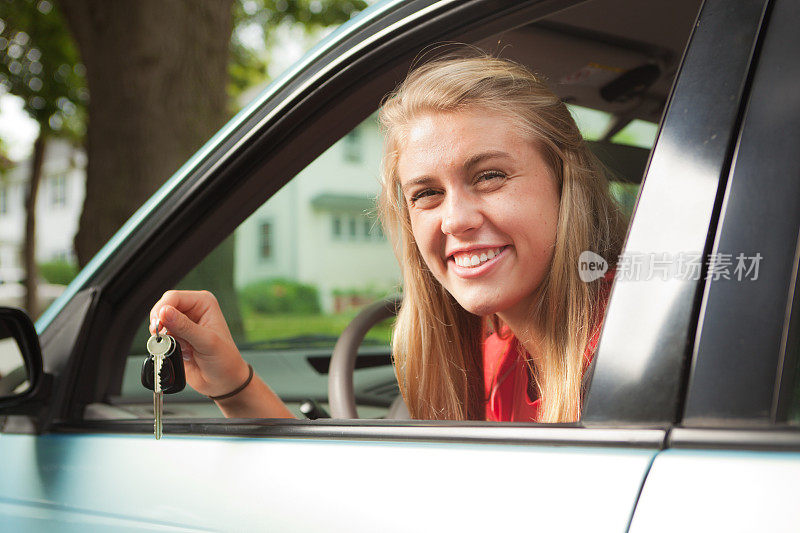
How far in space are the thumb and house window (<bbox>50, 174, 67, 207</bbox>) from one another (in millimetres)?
42894

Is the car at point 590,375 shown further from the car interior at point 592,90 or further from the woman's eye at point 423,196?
the woman's eye at point 423,196

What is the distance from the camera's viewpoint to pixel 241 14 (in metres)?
14.1

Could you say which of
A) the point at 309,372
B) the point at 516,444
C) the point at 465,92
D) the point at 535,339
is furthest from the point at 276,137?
the point at 309,372

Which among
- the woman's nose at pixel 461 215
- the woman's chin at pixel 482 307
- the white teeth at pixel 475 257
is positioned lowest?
the woman's chin at pixel 482 307

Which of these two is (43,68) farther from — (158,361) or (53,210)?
(53,210)

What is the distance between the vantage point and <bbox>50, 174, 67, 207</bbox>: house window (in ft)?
135

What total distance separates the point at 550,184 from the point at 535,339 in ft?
0.96

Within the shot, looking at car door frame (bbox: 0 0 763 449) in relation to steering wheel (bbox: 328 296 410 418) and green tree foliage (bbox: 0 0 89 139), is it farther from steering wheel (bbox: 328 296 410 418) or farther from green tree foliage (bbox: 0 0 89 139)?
green tree foliage (bbox: 0 0 89 139)

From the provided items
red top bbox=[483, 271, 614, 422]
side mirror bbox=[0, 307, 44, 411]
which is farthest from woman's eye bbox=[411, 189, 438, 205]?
side mirror bbox=[0, 307, 44, 411]

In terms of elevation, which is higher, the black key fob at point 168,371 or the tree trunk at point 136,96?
the tree trunk at point 136,96

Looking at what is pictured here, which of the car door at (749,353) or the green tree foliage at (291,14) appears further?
the green tree foliage at (291,14)

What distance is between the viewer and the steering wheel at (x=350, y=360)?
193 cm

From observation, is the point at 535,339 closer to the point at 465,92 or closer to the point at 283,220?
the point at 465,92

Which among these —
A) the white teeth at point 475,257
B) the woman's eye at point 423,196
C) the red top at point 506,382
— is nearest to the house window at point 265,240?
the red top at point 506,382
